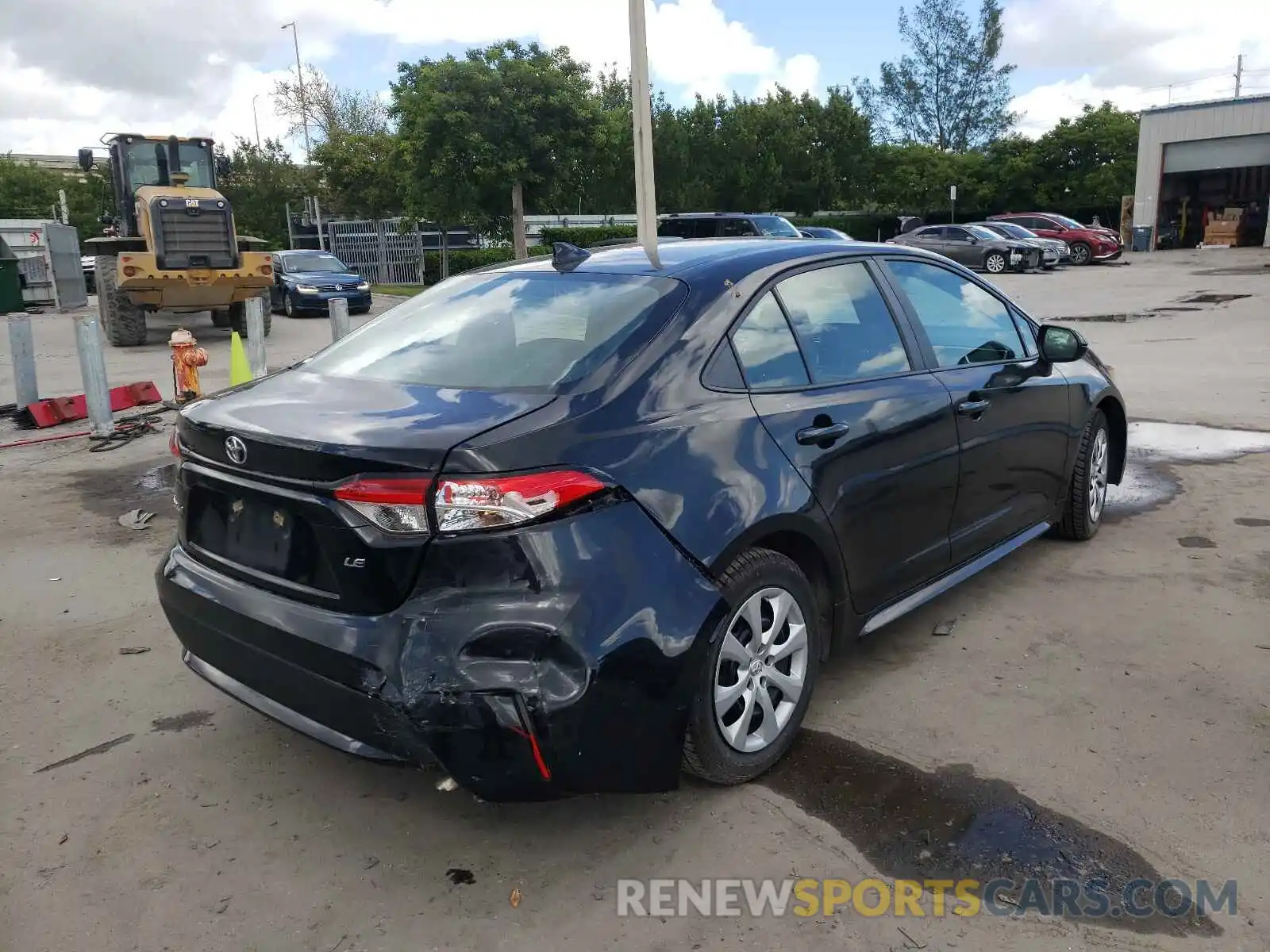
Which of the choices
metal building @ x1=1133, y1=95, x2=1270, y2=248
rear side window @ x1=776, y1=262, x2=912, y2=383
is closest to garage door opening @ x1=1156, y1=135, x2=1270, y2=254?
metal building @ x1=1133, y1=95, x2=1270, y2=248

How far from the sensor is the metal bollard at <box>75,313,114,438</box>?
332 inches

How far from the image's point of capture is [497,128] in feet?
81.3

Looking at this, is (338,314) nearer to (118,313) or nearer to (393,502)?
(118,313)

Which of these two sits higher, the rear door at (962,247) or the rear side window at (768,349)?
the rear side window at (768,349)

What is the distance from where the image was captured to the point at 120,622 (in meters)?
4.52

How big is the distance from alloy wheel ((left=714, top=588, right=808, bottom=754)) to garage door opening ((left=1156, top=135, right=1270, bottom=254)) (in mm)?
42079

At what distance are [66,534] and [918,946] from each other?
17.7ft

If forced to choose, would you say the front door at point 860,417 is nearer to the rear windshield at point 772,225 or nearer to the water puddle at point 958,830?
the water puddle at point 958,830

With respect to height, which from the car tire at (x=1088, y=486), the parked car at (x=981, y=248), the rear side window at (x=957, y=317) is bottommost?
the car tire at (x=1088, y=486)

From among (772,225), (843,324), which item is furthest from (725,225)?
(843,324)

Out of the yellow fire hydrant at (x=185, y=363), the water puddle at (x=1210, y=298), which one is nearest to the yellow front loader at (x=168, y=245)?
the yellow fire hydrant at (x=185, y=363)

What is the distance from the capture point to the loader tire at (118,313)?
16.3m

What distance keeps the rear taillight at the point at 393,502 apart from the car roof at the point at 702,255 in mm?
1214

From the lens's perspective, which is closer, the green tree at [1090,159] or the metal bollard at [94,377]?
the metal bollard at [94,377]
